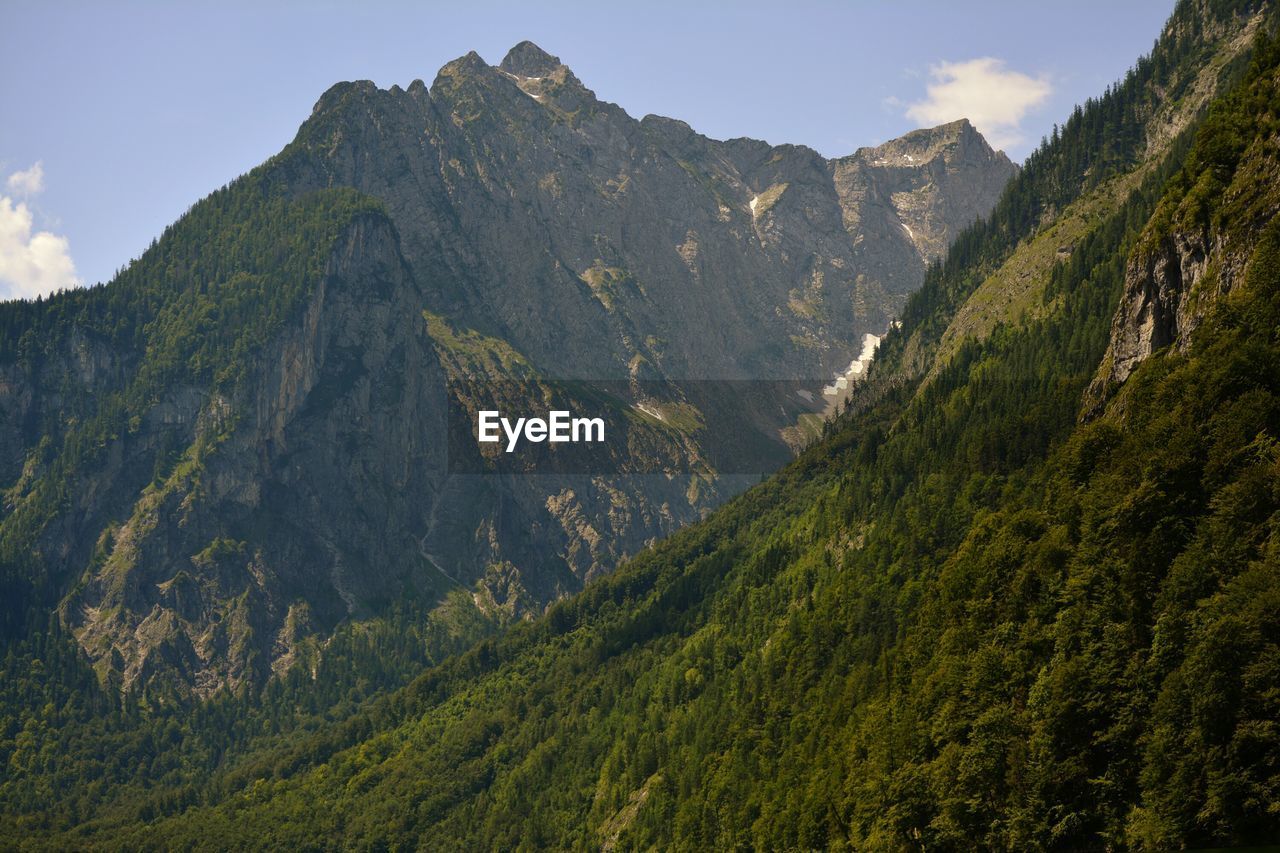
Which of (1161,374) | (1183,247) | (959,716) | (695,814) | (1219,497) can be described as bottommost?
(695,814)

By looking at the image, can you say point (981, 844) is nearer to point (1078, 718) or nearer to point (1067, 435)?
point (1078, 718)

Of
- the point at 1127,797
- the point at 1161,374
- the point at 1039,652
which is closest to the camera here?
the point at 1127,797

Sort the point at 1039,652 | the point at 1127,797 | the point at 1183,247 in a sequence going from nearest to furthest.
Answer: the point at 1127,797
the point at 1039,652
the point at 1183,247

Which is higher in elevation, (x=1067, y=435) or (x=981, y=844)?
(x=1067, y=435)

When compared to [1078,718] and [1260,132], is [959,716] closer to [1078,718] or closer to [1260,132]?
[1078,718]

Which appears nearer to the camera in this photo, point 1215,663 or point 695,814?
point 1215,663

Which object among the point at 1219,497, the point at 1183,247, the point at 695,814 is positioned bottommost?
the point at 695,814

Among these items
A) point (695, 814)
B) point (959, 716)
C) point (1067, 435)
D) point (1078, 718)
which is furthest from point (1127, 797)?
point (695, 814)

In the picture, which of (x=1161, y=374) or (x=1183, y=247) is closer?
(x=1161, y=374)

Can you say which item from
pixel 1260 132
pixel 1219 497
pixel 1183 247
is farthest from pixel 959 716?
pixel 1260 132
